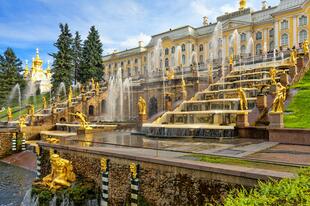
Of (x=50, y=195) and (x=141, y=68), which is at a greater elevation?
(x=141, y=68)

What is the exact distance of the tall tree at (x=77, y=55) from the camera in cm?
5628

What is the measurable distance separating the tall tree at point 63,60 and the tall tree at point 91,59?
2.41 m

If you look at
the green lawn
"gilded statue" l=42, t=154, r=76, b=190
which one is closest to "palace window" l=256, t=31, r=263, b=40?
the green lawn

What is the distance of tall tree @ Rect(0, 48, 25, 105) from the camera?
59.6 m

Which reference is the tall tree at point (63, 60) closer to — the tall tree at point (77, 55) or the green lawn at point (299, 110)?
the tall tree at point (77, 55)

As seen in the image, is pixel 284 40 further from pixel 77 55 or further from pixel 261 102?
pixel 261 102

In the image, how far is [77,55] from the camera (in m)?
58.1

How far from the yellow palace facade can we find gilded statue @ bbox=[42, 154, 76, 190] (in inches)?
1443

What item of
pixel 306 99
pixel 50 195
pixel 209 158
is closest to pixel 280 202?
pixel 209 158

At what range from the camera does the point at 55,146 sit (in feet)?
44.6

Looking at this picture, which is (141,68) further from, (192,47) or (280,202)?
(280,202)

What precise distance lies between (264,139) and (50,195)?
10401mm

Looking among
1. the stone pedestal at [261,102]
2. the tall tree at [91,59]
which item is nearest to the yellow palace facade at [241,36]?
the tall tree at [91,59]

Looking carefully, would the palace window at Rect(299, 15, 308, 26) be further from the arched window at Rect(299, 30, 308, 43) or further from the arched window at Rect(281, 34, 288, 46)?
the arched window at Rect(281, 34, 288, 46)
